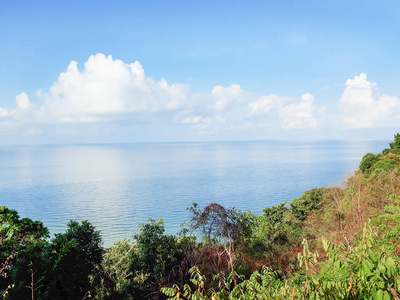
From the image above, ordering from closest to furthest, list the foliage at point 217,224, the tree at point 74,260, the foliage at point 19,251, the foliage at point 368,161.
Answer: the foliage at point 19,251 < the tree at point 74,260 < the foliage at point 217,224 < the foliage at point 368,161

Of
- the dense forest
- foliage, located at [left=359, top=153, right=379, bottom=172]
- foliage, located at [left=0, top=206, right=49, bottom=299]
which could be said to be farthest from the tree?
foliage, located at [left=359, top=153, right=379, bottom=172]

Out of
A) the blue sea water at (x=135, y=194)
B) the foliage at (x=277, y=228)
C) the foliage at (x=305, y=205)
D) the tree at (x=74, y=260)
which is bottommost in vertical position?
the blue sea water at (x=135, y=194)

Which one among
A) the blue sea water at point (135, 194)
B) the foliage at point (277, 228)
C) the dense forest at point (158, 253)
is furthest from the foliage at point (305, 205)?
the blue sea water at point (135, 194)

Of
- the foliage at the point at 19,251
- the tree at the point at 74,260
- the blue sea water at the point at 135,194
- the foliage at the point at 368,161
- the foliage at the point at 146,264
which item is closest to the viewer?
the foliage at the point at 19,251

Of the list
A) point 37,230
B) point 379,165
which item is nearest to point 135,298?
point 37,230

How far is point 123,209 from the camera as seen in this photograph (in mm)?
30422

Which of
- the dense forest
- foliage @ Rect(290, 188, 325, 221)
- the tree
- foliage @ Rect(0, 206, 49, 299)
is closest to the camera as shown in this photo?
foliage @ Rect(0, 206, 49, 299)

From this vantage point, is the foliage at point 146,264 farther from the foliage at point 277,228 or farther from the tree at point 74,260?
the foliage at point 277,228

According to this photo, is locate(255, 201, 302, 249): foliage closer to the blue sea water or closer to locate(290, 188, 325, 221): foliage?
locate(290, 188, 325, 221): foliage

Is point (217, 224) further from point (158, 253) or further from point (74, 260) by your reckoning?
point (74, 260)

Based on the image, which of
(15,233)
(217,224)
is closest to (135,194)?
(15,233)

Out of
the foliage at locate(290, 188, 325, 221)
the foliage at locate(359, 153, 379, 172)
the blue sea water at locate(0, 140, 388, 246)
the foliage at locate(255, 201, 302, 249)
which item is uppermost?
the foliage at locate(359, 153, 379, 172)

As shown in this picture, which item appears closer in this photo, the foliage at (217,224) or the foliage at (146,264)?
the foliage at (146,264)

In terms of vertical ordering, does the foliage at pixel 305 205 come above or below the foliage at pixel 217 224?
below
